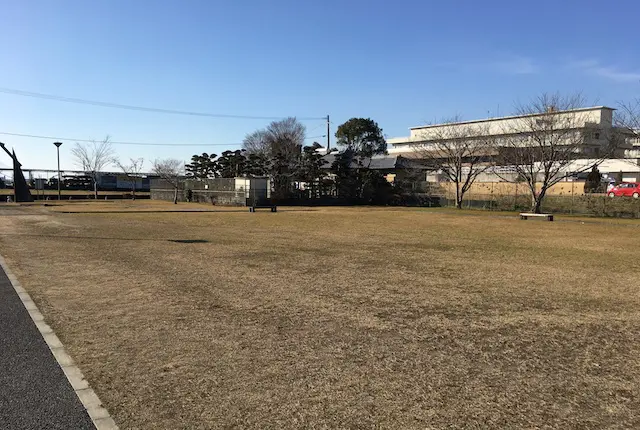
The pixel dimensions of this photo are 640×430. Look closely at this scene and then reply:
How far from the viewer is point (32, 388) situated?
3438 mm

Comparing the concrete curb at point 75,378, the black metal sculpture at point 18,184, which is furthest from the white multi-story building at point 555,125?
the black metal sculpture at point 18,184

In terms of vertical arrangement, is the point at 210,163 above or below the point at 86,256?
above

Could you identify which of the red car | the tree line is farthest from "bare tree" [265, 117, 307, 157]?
the red car

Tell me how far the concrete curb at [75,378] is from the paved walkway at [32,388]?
3 centimetres

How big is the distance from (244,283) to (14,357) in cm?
364

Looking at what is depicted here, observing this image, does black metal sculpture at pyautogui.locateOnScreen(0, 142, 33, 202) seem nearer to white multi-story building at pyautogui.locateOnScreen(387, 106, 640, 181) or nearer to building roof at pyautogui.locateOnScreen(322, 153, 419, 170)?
building roof at pyautogui.locateOnScreen(322, 153, 419, 170)

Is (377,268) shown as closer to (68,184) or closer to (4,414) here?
(4,414)

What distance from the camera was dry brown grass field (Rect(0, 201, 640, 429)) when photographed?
3.19 metres

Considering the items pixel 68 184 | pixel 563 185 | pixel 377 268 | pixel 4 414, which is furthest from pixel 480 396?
pixel 68 184

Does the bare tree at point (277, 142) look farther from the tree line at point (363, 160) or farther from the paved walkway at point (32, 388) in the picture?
the paved walkway at point (32, 388)

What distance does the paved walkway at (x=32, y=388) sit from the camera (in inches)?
117

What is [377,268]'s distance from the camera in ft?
29.2

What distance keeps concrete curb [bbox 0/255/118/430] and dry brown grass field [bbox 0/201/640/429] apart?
69 millimetres

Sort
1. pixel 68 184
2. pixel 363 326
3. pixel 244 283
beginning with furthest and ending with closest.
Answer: pixel 68 184 < pixel 244 283 < pixel 363 326
